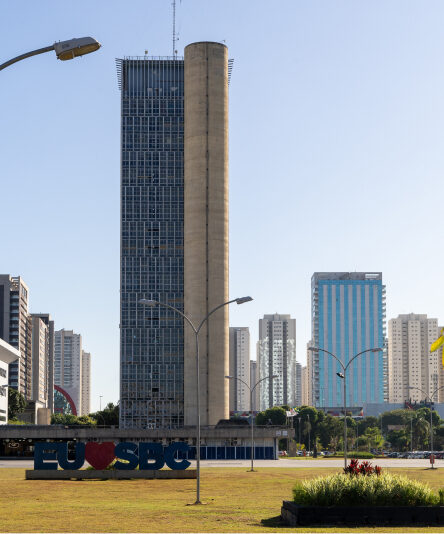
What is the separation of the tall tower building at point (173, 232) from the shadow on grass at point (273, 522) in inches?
5049

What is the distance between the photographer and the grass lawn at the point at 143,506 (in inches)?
1209

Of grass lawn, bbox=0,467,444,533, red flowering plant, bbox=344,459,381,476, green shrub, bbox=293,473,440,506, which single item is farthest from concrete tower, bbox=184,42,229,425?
green shrub, bbox=293,473,440,506

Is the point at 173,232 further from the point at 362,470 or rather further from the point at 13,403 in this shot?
the point at 362,470

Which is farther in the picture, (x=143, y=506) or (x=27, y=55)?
(x=143, y=506)

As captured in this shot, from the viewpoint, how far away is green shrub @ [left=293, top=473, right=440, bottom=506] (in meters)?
30.5

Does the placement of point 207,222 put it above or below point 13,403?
above

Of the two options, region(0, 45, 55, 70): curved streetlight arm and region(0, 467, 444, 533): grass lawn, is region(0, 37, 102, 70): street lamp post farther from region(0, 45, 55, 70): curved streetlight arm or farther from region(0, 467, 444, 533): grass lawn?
region(0, 467, 444, 533): grass lawn

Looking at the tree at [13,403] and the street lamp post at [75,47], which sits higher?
the street lamp post at [75,47]

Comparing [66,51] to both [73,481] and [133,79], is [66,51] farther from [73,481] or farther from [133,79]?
[133,79]

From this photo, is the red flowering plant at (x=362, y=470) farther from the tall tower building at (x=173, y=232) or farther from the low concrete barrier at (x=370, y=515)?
the tall tower building at (x=173, y=232)

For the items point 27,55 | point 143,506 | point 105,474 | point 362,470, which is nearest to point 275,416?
point 105,474

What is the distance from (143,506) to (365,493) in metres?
13.2

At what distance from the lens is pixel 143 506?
40062 mm

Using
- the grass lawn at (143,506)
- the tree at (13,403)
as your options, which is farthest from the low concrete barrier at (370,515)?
the tree at (13,403)
